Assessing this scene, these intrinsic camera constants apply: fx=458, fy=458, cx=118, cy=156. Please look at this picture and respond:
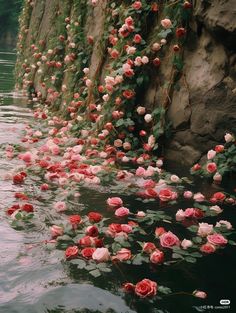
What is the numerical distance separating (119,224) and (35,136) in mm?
3645

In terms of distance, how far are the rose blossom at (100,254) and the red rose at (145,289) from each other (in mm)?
374

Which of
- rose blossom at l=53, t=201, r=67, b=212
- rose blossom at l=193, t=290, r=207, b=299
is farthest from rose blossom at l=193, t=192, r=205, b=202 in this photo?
rose blossom at l=193, t=290, r=207, b=299

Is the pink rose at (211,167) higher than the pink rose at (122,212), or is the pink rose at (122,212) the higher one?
the pink rose at (211,167)


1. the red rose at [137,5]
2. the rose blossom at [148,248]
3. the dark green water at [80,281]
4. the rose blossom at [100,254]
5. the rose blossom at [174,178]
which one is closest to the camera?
the dark green water at [80,281]

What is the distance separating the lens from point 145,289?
237 centimetres

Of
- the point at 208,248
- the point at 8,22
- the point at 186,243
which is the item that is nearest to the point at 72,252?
the point at 186,243

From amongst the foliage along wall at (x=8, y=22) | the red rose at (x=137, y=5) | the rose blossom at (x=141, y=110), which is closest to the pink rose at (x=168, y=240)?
the rose blossom at (x=141, y=110)

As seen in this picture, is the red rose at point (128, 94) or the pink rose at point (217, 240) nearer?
the pink rose at point (217, 240)

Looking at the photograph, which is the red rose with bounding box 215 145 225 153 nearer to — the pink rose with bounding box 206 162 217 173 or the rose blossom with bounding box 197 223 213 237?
the pink rose with bounding box 206 162 217 173

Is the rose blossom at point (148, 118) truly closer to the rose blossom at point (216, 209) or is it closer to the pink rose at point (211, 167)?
the pink rose at point (211, 167)

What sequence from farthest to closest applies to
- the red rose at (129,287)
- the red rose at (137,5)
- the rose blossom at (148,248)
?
the red rose at (137,5) < the rose blossom at (148,248) < the red rose at (129,287)

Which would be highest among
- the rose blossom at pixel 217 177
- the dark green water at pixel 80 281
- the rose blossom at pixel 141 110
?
the rose blossom at pixel 141 110

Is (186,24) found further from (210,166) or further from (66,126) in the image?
(66,126)

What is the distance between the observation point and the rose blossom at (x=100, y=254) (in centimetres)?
272
